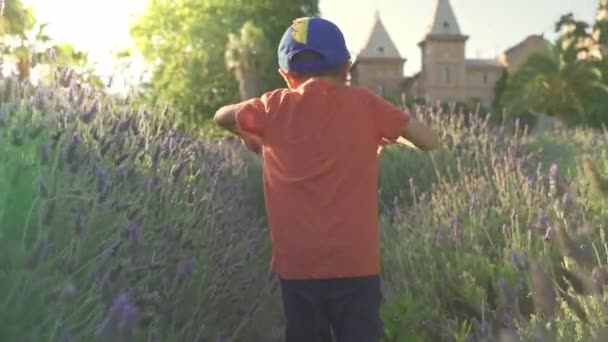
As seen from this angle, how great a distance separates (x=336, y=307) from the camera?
3.47 m

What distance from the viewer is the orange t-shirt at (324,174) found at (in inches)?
134

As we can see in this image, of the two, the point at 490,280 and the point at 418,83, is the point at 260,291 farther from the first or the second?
the point at 418,83

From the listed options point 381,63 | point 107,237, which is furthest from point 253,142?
point 381,63

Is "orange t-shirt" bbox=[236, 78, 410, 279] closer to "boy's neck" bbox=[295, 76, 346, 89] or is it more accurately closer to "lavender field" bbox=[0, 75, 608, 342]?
"boy's neck" bbox=[295, 76, 346, 89]

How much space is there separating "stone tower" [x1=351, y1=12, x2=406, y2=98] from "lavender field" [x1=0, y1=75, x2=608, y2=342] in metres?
73.3

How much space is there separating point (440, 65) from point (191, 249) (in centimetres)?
7792

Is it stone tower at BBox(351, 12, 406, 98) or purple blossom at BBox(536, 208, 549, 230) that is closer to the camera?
purple blossom at BBox(536, 208, 549, 230)

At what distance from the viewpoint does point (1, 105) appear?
356cm

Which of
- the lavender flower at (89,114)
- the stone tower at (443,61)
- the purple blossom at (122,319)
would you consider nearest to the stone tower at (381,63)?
the stone tower at (443,61)

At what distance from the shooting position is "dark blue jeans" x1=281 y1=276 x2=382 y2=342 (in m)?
3.43

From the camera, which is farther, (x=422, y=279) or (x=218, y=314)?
(x=422, y=279)

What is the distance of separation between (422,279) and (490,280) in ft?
1.30

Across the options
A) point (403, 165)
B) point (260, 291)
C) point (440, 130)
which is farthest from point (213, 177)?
point (440, 130)

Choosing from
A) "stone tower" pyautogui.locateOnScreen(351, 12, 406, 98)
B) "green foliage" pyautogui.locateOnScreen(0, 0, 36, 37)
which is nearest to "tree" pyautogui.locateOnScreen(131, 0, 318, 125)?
"green foliage" pyautogui.locateOnScreen(0, 0, 36, 37)
